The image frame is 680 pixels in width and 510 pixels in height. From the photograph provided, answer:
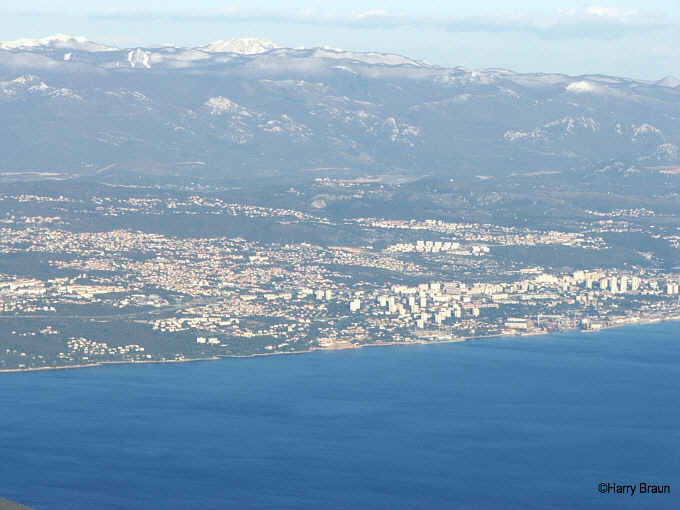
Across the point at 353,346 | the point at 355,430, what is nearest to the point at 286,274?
the point at 353,346

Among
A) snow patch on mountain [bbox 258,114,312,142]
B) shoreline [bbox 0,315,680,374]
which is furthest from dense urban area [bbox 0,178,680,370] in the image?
snow patch on mountain [bbox 258,114,312,142]

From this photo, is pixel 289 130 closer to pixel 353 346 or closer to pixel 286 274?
pixel 286 274

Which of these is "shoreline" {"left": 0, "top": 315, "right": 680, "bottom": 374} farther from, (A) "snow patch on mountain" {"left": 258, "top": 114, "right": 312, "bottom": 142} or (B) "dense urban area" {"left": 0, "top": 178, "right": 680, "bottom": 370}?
(A) "snow patch on mountain" {"left": 258, "top": 114, "right": 312, "bottom": 142}

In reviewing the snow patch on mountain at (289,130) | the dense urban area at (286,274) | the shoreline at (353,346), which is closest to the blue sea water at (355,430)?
the shoreline at (353,346)

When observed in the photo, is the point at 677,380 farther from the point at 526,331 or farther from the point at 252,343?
the point at 252,343

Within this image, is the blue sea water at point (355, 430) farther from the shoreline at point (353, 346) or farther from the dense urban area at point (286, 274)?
the dense urban area at point (286, 274)

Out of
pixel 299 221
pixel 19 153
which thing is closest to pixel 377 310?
pixel 299 221
